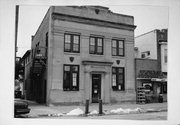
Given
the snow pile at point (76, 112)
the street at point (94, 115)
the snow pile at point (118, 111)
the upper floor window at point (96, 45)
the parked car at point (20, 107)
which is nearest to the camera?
the parked car at point (20, 107)

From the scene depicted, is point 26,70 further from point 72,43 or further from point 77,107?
point 77,107

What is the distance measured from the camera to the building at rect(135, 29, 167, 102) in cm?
857

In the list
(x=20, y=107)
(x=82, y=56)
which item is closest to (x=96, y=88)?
(x=82, y=56)

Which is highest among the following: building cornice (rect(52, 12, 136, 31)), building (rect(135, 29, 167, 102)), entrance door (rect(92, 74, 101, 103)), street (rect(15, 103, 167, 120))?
building cornice (rect(52, 12, 136, 31))

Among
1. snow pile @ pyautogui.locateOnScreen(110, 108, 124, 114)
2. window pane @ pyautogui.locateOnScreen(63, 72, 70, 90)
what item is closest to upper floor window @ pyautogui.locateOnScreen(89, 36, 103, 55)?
window pane @ pyautogui.locateOnScreen(63, 72, 70, 90)

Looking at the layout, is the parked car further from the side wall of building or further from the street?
the side wall of building

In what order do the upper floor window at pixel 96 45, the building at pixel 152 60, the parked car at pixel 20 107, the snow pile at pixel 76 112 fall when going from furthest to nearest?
1. the upper floor window at pixel 96 45
2. the building at pixel 152 60
3. the snow pile at pixel 76 112
4. the parked car at pixel 20 107

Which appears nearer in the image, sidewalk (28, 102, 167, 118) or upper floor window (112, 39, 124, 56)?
sidewalk (28, 102, 167, 118)

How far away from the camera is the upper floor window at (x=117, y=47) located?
8.90 metres

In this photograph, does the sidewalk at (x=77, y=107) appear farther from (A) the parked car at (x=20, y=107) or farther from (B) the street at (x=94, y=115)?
(A) the parked car at (x=20, y=107)

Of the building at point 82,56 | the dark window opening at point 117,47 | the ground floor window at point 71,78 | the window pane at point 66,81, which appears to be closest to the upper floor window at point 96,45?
the building at point 82,56

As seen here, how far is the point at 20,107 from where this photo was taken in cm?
782

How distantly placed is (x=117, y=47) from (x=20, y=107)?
3.61 metres

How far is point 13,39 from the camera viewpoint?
7844 mm
